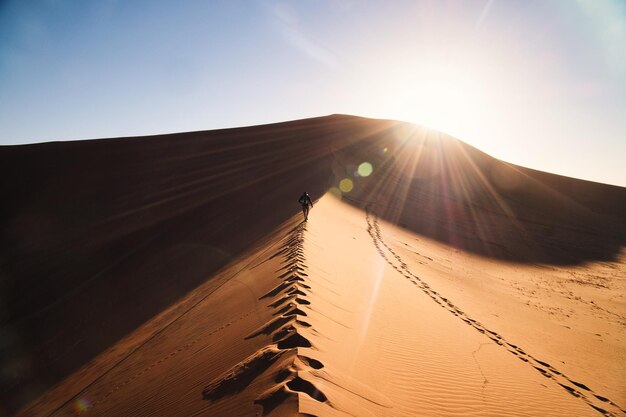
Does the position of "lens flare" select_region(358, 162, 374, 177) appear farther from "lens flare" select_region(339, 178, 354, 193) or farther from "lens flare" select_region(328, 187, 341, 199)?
"lens flare" select_region(328, 187, 341, 199)

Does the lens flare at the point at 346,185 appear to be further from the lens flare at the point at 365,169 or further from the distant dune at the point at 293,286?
the lens flare at the point at 365,169

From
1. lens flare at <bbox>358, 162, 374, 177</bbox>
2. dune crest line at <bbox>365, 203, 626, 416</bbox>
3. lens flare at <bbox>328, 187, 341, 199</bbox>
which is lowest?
dune crest line at <bbox>365, 203, 626, 416</bbox>

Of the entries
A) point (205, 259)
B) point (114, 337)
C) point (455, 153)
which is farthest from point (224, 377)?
point (455, 153)

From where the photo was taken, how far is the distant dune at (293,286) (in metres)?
3.84

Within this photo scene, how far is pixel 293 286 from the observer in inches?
220

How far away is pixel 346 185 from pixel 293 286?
54.5 feet

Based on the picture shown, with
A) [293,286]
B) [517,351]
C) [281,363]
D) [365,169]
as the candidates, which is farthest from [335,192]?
[281,363]

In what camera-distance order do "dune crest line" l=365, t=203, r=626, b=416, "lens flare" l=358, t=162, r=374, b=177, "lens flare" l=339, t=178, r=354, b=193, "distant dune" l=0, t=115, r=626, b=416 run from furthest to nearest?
"lens flare" l=358, t=162, r=374, b=177 < "lens flare" l=339, t=178, r=354, b=193 < "dune crest line" l=365, t=203, r=626, b=416 < "distant dune" l=0, t=115, r=626, b=416

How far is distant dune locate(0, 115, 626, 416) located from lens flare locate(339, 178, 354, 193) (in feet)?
0.76

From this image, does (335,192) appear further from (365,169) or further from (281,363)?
(281,363)

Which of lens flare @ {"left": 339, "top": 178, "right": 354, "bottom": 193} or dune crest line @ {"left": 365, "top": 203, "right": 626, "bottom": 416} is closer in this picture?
dune crest line @ {"left": 365, "top": 203, "right": 626, "bottom": 416}

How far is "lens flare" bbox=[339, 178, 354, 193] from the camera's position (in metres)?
21.0

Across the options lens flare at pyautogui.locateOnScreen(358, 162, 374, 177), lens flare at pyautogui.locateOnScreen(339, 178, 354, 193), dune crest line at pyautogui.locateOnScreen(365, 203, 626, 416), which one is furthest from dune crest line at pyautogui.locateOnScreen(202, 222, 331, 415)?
lens flare at pyautogui.locateOnScreen(358, 162, 374, 177)

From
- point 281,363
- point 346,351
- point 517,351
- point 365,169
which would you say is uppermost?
point 365,169
